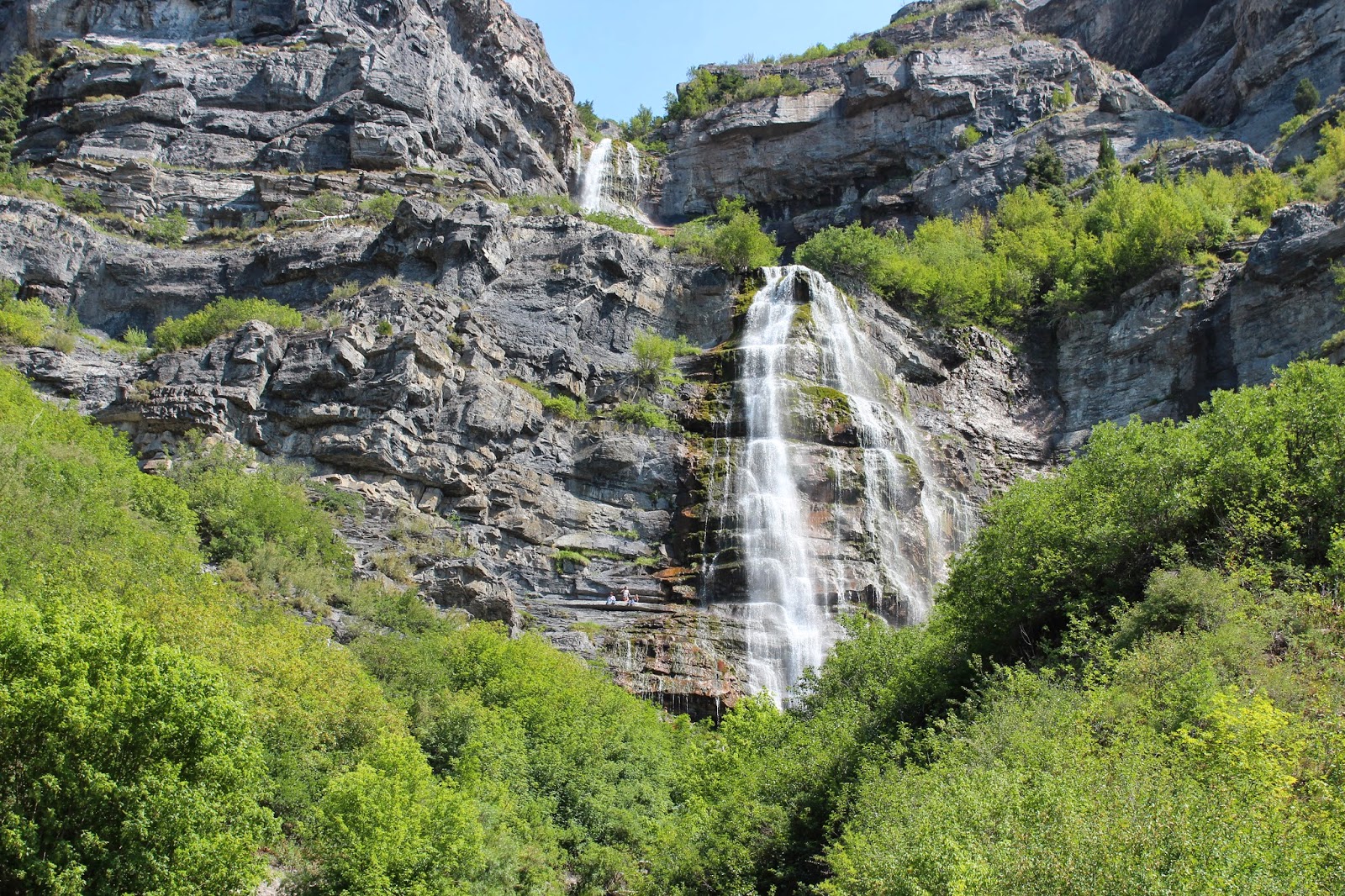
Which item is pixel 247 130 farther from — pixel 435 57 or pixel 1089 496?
pixel 1089 496

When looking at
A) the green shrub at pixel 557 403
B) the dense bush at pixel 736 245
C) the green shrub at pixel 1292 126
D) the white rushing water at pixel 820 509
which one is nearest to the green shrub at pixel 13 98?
the green shrub at pixel 557 403

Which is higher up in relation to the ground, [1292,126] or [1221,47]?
[1221,47]

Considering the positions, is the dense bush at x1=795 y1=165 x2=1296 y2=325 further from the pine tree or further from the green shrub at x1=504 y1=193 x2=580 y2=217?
the green shrub at x1=504 y1=193 x2=580 y2=217

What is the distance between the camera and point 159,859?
13.2m

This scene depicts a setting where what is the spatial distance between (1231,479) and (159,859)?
66.2 ft

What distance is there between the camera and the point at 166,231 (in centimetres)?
4275

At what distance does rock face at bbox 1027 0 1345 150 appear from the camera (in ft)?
171

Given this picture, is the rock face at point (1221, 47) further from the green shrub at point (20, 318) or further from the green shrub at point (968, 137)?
the green shrub at point (20, 318)

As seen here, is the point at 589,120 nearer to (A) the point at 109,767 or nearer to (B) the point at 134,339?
(B) the point at 134,339

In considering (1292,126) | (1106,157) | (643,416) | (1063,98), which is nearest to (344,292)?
(643,416)

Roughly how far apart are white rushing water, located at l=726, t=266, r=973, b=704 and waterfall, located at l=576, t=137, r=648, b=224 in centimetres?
2221

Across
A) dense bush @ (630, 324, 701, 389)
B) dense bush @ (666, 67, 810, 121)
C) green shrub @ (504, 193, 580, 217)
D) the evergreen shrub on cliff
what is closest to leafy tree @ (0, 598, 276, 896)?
the evergreen shrub on cliff

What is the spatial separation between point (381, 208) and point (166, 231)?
8.98m

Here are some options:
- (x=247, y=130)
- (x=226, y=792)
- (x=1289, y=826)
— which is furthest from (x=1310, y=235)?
(x=247, y=130)
